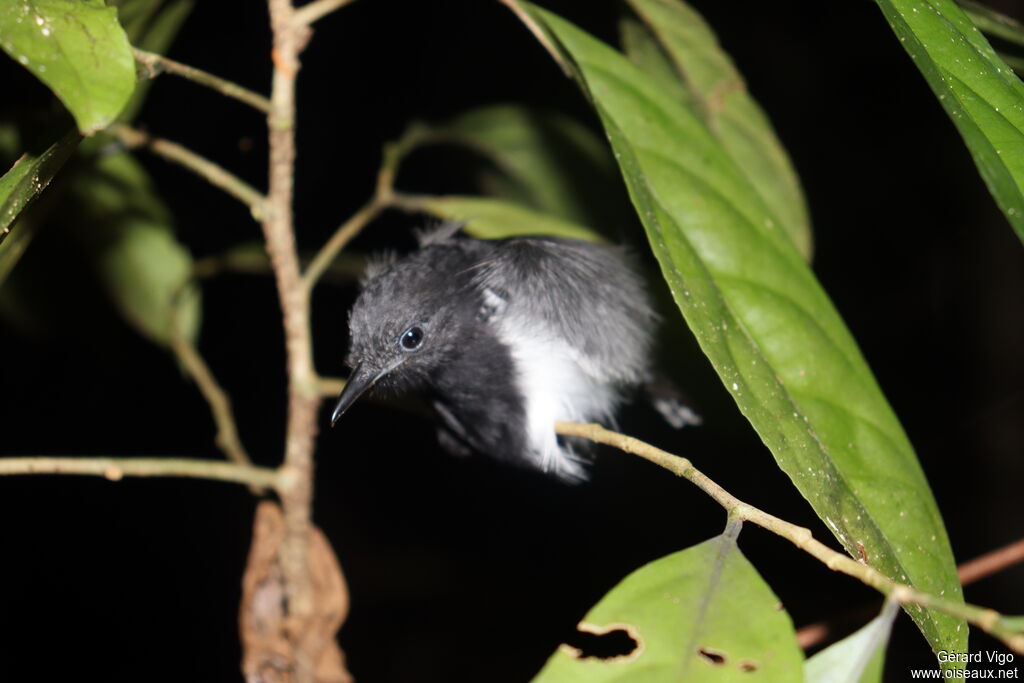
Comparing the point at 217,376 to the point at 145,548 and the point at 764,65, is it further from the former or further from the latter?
the point at 764,65

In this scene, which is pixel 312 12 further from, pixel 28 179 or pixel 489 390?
pixel 489 390

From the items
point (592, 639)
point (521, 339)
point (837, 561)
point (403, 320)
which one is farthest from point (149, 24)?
point (837, 561)

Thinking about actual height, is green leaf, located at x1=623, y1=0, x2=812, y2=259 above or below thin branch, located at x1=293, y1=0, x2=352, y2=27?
above

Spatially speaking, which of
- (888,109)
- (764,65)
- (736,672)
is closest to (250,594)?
(736,672)

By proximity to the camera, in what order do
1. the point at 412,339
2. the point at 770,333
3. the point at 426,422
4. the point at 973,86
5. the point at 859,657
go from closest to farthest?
the point at 859,657, the point at 973,86, the point at 770,333, the point at 412,339, the point at 426,422

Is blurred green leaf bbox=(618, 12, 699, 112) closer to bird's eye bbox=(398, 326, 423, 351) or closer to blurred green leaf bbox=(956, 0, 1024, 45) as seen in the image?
blurred green leaf bbox=(956, 0, 1024, 45)

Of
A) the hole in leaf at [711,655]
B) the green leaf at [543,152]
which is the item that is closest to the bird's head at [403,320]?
the green leaf at [543,152]

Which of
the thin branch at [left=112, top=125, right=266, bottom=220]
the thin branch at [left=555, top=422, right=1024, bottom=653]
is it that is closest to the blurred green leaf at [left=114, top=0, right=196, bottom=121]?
the thin branch at [left=112, top=125, right=266, bottom=220]
